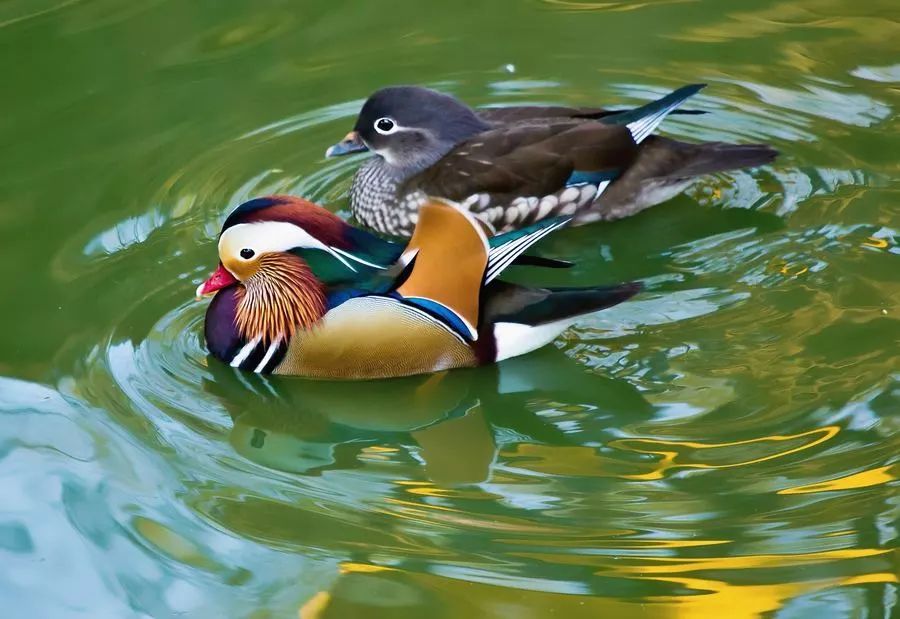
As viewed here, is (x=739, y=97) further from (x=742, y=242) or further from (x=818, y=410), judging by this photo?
(x=818, y=410)

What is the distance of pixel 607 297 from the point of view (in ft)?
12.8

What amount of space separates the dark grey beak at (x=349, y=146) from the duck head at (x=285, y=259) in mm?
1129

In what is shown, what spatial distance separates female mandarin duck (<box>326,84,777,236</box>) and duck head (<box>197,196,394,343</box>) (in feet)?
3.11

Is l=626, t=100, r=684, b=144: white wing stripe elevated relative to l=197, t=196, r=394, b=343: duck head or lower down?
elevated

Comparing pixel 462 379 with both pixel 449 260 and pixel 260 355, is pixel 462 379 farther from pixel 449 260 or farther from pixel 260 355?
pixel 260 355

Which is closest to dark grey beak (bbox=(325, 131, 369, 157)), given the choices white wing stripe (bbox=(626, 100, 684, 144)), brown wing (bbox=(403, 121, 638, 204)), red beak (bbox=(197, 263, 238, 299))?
brown wing (bbox=(403, 121, 638, 204))

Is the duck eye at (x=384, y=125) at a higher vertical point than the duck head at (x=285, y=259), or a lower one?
higher

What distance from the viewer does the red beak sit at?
405 centimetres

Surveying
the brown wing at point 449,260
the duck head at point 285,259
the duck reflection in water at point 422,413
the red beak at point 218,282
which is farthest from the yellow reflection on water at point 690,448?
the red beak at point 218,282

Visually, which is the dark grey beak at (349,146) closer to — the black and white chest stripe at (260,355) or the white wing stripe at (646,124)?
the white wing stripe at (646,124)

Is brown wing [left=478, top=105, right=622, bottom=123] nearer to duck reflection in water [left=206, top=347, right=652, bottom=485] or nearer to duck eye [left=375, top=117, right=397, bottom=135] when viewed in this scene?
duck eye [left=375, top=117, right=397, bottom=135]

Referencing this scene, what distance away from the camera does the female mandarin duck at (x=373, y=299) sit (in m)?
3.87

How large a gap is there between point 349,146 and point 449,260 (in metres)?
1.38

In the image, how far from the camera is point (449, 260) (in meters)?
3.87
